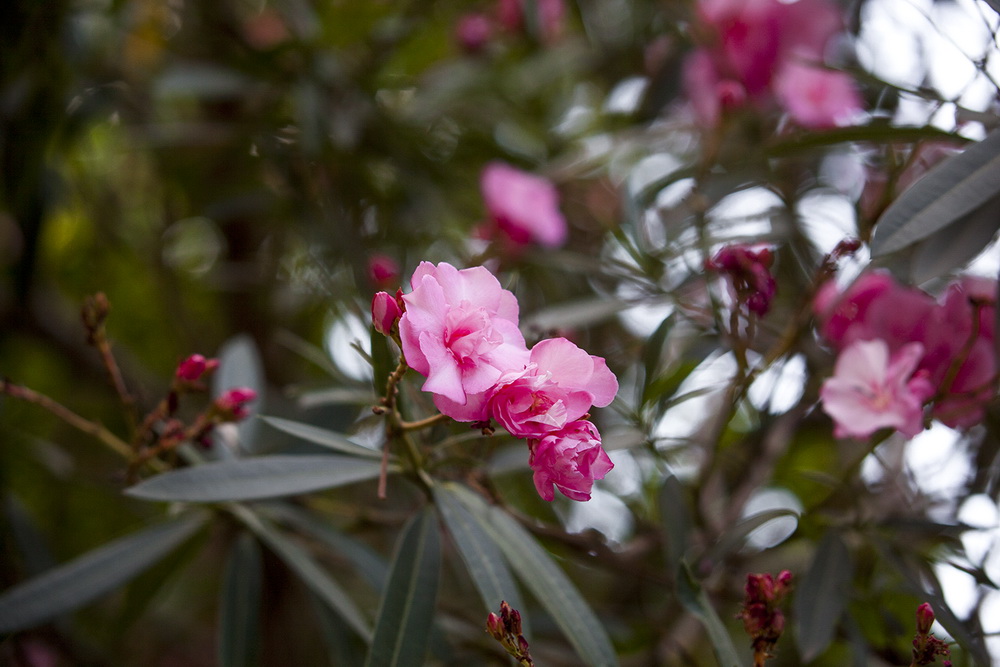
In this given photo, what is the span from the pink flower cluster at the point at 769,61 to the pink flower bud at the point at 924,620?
0.81 metres

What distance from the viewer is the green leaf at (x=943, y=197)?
63 cm

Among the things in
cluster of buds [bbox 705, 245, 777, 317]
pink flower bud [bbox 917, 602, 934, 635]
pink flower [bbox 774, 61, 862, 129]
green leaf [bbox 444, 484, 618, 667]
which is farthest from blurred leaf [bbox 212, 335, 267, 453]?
pink flower [bbox 774, 61, 862, 129]

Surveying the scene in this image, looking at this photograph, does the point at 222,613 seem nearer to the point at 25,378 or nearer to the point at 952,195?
the point at 952,195

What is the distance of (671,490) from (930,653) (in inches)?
11.4

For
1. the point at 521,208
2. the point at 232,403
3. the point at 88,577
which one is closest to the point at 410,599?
the point at 232,403

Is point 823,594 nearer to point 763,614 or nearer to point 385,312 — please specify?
point 763,614

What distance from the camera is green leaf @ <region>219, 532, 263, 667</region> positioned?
33.8 inches

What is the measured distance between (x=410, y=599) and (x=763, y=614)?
31cm

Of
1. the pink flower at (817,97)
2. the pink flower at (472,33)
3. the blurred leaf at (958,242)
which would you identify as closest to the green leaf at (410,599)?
the blurred leaf at (958,242)

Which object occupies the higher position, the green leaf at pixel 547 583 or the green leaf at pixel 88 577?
the green leaf at pixel 547 583

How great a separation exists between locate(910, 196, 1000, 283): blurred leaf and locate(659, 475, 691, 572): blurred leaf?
0.32 meters

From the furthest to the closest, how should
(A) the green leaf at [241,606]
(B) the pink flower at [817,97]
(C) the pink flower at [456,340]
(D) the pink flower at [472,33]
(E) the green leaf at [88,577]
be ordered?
(D) the pink flower at [472,33] → (B) the pink flower at [817,97] → (A) the green leaf at [241,606] → (E) the green leaf at [88,577] → (C) the pink flower at [456,340]

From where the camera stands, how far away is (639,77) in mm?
1740

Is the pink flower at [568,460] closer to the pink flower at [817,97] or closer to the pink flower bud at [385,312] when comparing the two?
the pink flower bud at [385,312]
